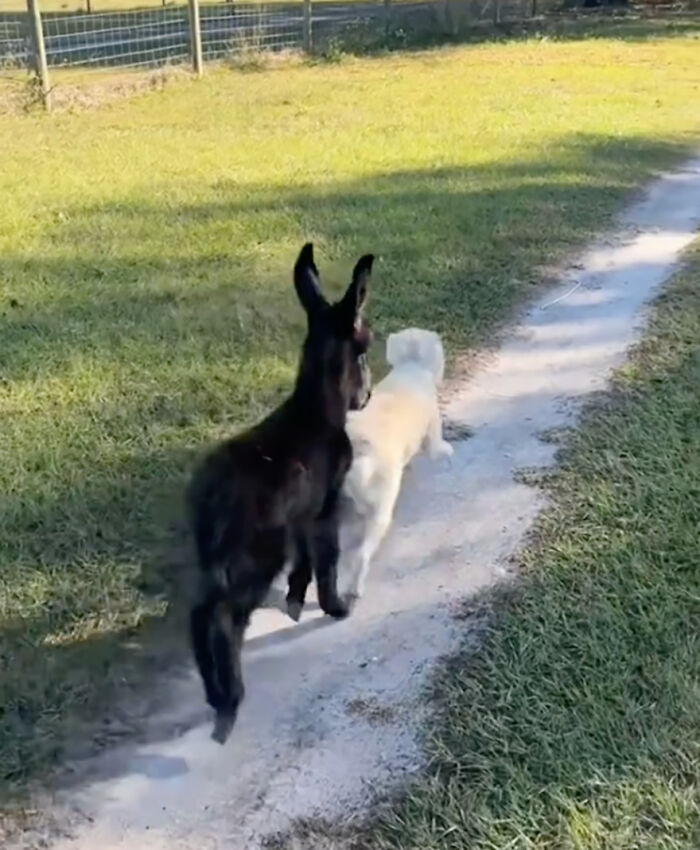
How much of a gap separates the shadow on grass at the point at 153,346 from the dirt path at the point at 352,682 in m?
0.21

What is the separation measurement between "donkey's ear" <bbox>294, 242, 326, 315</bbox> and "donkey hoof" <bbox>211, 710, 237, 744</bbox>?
1011 millimetres

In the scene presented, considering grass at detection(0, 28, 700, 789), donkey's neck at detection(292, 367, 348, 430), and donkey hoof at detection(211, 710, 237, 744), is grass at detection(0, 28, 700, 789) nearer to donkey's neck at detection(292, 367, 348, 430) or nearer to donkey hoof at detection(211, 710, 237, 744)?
donkey hoof at detection(211, 710, 237, 744)

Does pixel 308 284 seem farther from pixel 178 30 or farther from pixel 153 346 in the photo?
pixel 178 30

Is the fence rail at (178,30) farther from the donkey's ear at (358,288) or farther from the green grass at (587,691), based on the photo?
the donkey's ear at (358,288)

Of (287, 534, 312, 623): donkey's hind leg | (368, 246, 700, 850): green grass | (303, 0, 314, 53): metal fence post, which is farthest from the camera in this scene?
(303, 0, 314, 53): metal fence post

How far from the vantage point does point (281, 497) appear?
2545 millimetres

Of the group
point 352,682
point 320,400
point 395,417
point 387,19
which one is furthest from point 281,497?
point 387,19

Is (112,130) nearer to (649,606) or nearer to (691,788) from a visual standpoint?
(649,606)

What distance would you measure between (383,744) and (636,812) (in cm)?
57

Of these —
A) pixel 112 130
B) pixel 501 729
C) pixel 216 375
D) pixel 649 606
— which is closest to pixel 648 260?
pixel 216 375

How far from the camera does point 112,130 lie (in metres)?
9.80

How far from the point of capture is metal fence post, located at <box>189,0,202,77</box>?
517 inches

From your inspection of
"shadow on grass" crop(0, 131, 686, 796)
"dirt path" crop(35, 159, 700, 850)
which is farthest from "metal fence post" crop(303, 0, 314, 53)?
"dirt path" crop(35, 159, 700, 850)

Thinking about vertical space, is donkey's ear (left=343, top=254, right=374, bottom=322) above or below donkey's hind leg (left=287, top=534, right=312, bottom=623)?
above
